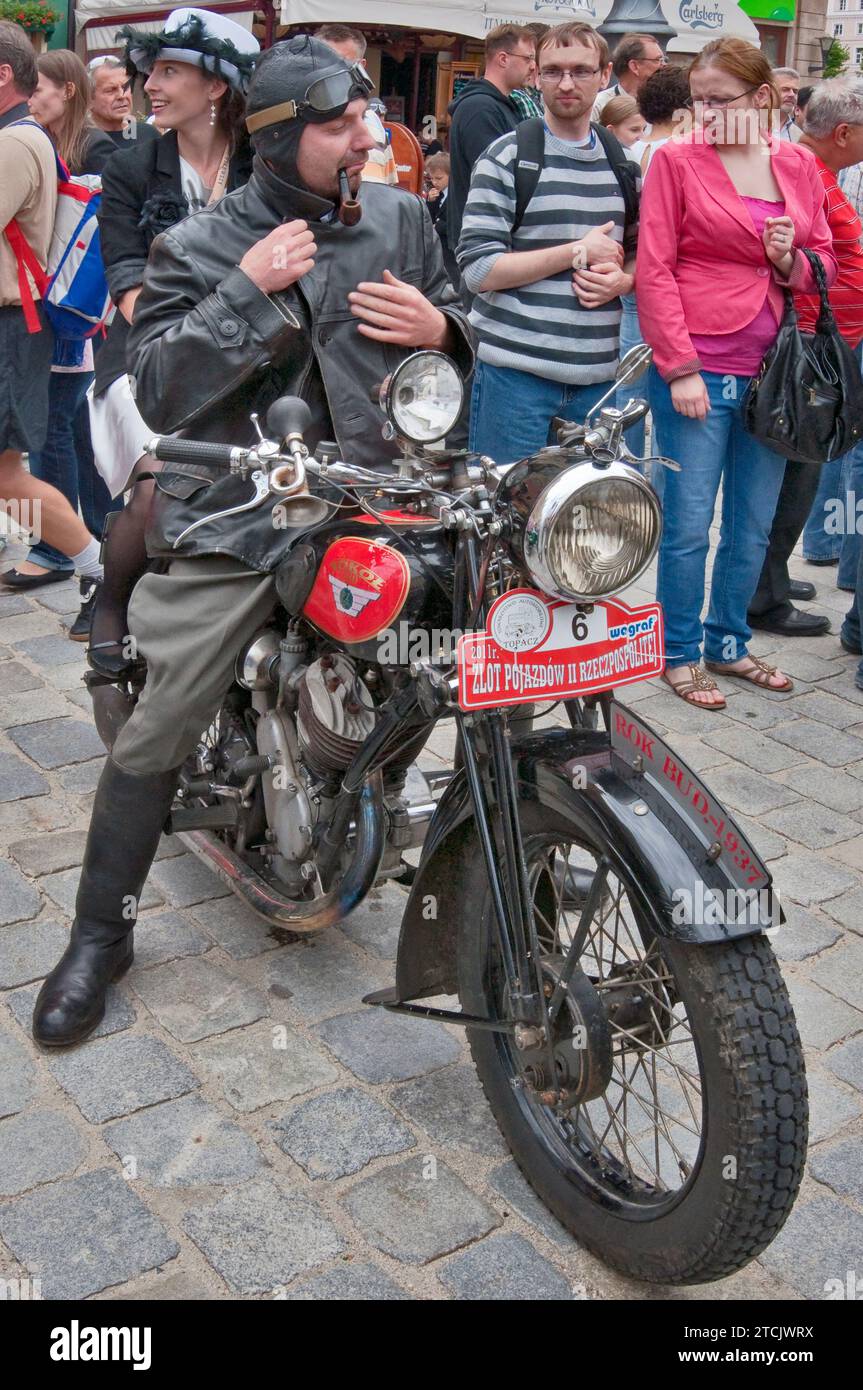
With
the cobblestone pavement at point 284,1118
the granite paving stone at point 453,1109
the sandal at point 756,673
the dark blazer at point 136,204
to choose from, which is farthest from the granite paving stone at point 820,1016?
the dark blazer at point 136,204

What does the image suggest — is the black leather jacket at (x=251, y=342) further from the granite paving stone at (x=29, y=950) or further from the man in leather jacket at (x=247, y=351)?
the granite paving stone at (x=29, y=950)

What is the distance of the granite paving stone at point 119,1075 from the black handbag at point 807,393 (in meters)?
3.15

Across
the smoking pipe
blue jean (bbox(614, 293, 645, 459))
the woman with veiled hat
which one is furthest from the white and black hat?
blue jean (bbox(614, 293, 645, 459))

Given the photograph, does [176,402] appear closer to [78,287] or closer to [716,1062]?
[716,1062]

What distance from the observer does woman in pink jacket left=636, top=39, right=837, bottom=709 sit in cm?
488

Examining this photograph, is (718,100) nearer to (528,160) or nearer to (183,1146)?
(528,160)

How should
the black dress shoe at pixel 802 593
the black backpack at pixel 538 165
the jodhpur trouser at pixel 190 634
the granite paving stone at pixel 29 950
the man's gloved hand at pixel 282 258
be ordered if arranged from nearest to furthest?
1. the man's gloved hand at pixel 282 258
2. the jodhpur trouser at pixel 190 634
3. the granite paving stone at pixel 29 950
4. the black backpack at pixel 538 165
5. the black dress shoe at pixel 802 593

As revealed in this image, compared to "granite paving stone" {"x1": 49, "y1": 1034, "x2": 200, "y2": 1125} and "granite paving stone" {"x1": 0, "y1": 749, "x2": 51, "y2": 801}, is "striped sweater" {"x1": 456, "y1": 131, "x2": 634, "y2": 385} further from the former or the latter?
"granite paving stone" {"x1": 49, "y1": 1034, "x2": 200, "y2": 1125}

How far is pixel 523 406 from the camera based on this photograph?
5.21 metres

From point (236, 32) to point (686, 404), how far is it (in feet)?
6.51

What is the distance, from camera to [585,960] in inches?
109

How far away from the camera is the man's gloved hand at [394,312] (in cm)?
274

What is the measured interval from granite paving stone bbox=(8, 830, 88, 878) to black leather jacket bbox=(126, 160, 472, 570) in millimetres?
1256
